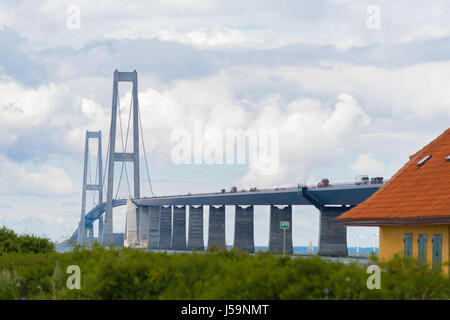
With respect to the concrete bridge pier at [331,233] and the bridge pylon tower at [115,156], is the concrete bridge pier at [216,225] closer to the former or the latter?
the bridge pylon tower at [115,156]

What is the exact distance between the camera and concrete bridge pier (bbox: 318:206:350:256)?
109875 mm

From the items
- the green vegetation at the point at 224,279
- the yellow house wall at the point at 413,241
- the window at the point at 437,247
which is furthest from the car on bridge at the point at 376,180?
the green vegetation at the point at 224,279

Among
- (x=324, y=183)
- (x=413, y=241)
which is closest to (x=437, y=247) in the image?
(x=413, y=241)

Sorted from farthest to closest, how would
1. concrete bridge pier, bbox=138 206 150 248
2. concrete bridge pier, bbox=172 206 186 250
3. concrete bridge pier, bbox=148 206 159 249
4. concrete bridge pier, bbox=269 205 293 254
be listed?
concrete bridge pier, bbox=138 206 150 248, concrete bridge pier, bbox=148 206 159 249, concrete bridge pier, bbox=172 206 186 250, concrete bridge pier, bbox=269 205 293 254

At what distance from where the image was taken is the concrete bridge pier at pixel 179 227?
147 metres

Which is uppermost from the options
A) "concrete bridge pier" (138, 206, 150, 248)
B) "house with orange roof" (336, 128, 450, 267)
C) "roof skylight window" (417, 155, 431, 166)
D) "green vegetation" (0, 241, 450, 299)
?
"concrete bridge pier" (138, 206, 150, 248)

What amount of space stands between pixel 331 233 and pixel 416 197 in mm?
84223

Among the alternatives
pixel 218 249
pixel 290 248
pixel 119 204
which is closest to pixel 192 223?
pixel 119 204

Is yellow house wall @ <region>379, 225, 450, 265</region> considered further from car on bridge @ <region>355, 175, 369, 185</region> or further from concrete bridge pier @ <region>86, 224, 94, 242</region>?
concrete bridge pier @ <region>86, 224, 94, 242</region>

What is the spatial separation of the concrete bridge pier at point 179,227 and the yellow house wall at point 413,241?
119159 millimetres

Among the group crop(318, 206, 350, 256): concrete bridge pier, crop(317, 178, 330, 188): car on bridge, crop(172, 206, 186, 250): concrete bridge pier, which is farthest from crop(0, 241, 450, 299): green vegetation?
crop(172, 206, 186, 250): concrete bridge pier

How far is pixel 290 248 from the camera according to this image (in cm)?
11638
